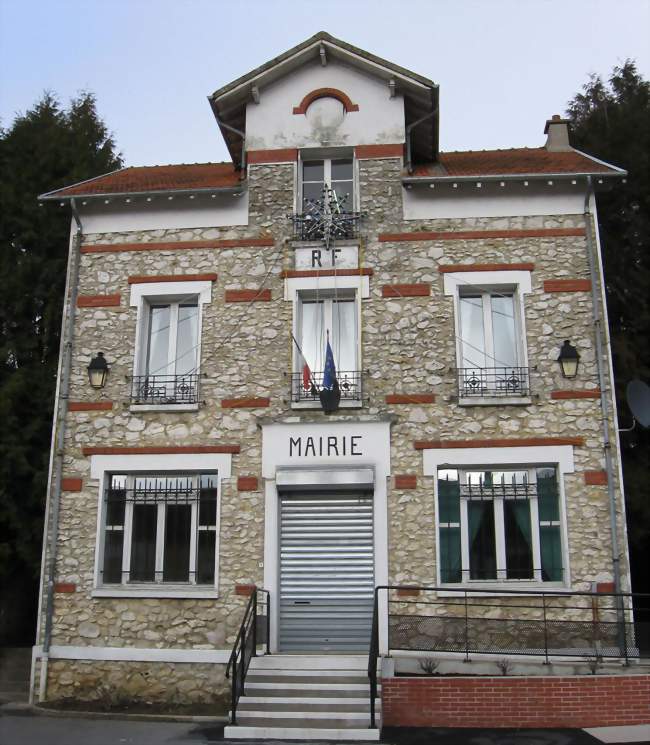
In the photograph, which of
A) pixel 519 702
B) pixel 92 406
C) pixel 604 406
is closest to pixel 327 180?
pixel 92 406

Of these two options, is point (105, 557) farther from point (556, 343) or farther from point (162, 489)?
point (556, 343)

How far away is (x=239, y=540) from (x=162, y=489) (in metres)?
1.41

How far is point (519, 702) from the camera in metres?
8.92

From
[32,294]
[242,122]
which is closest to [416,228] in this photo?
[242,122]

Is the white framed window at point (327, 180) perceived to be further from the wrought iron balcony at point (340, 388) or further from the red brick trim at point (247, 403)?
the red brick trim at point (247, 403)

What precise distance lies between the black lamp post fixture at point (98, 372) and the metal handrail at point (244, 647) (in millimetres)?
3774

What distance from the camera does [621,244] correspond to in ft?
49.5

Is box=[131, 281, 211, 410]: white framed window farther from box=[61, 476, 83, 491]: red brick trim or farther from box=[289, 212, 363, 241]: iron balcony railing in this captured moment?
box=[289, 212, 363, 241]: iron balcony railing

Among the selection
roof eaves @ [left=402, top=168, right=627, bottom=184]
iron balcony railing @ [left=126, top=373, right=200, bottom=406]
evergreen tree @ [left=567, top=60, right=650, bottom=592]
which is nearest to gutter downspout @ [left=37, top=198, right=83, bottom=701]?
iron balcony railing @ [left=126, top=373, right=200, bottom=406]

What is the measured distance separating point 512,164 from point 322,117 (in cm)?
309

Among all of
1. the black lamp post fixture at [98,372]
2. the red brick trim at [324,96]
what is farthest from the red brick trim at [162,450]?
the red brick trim at [324,96]

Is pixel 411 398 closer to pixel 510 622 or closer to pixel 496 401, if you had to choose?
pixel 496 401

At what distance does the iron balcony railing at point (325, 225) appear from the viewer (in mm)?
11953

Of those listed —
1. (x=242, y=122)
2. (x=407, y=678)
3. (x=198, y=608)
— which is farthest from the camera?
(x=242, y=122)
